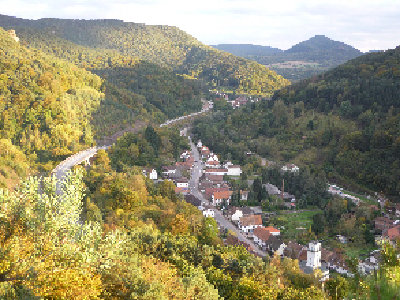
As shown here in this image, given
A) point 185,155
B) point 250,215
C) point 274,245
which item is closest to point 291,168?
point 250,215

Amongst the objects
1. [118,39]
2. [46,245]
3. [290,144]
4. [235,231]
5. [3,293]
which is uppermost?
[118,39]

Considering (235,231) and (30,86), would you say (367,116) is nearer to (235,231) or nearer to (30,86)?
(235,231)

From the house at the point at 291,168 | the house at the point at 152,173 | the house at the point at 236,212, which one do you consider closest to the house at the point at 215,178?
the house at the point at 152,173

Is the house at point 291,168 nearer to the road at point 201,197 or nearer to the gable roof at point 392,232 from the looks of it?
the road at point 201,197

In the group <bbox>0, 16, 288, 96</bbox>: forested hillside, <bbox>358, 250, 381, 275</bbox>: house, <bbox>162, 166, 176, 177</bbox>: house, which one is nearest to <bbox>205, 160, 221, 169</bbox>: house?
<bbox>162, 166, 176, 177</bbox>: house

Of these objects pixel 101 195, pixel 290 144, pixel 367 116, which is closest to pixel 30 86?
pixel 101 195

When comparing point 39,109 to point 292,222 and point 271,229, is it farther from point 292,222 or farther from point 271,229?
point 292,222
